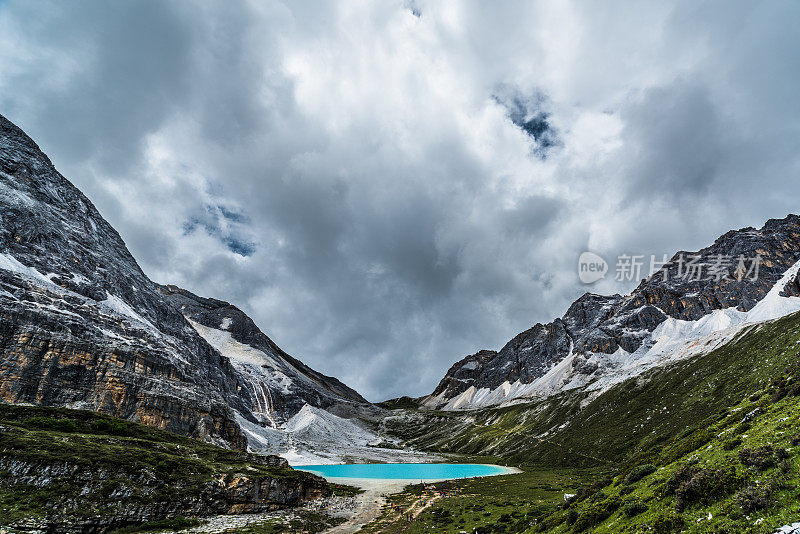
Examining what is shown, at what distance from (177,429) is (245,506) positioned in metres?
74.4

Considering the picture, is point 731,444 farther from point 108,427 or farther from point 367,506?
point 108,427

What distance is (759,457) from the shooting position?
16.3 meters

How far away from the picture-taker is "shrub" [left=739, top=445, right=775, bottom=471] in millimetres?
15766

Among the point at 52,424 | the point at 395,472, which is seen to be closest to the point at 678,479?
the point at 52,424

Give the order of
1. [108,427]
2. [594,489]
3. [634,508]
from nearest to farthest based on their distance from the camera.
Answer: [634,508] < [594,489] < [108,427]

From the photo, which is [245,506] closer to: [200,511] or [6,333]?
[200,511]

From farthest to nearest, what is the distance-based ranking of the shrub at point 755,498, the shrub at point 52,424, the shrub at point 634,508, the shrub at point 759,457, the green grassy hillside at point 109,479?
the shrub at point 52,424 → the green grassy hillside at point 109,479 → the shrub at point 634,508 → the shrub at point 759,457 → the shrub at point 755,498

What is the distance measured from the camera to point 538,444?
154 m

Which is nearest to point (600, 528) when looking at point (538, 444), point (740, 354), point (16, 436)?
point (16, 436)

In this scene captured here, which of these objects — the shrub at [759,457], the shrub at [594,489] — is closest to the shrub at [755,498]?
the shrub at [759,457]

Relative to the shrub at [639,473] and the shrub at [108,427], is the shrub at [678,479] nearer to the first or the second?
the shrub at [639,473]

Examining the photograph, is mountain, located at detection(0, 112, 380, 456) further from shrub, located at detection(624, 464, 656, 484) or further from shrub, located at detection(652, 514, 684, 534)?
shrub, located at detection(652, 514, 684, 534)

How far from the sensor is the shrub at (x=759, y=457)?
51.7ft

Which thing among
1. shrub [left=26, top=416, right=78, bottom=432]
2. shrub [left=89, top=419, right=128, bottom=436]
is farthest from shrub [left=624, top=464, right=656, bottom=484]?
shrub [left=89, top=419, right=128, bottom=436]
